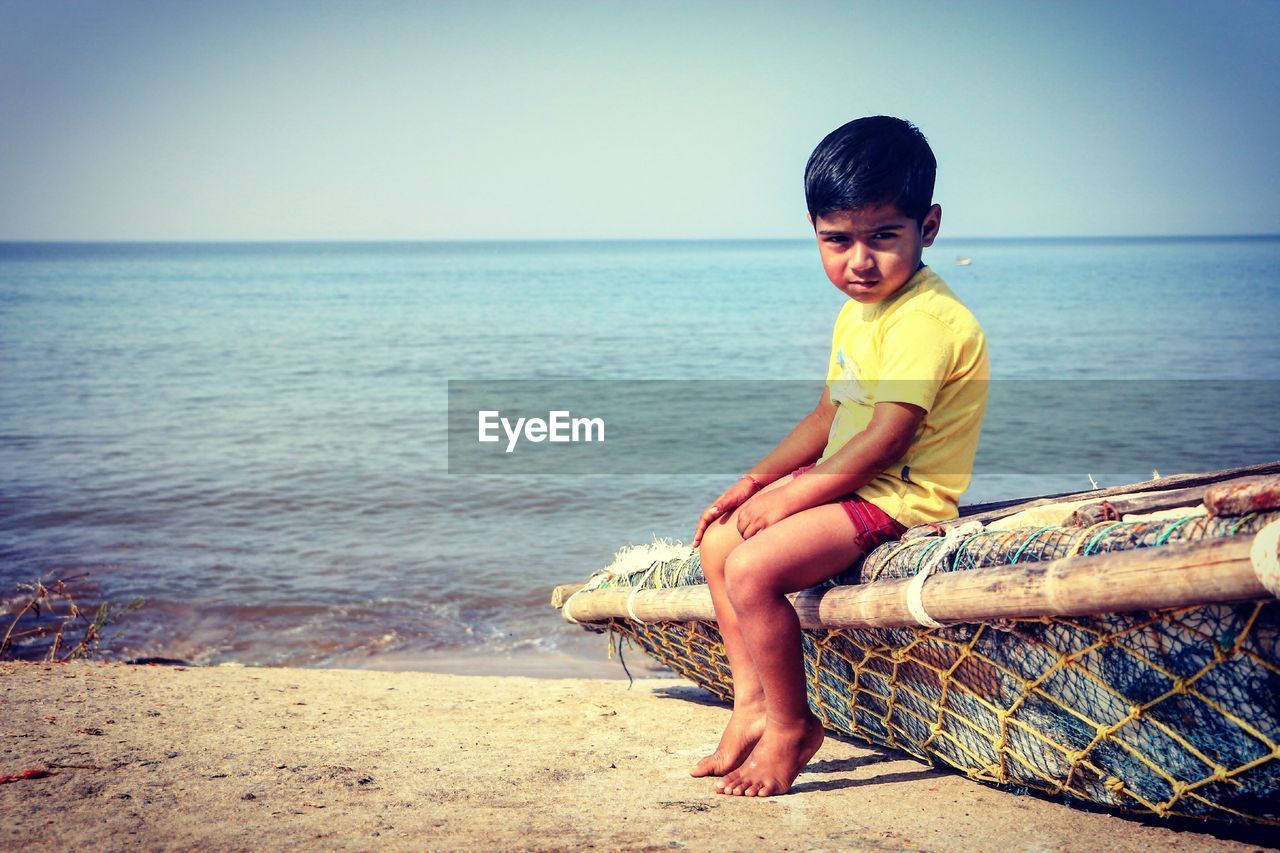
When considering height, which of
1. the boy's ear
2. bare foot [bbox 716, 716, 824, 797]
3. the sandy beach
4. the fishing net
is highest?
the boy's ear

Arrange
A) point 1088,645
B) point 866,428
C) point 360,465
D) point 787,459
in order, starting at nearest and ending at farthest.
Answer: point 1088,645
point 866,428
point 787,459
point 360,465

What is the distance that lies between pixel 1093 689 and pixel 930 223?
3.76ft

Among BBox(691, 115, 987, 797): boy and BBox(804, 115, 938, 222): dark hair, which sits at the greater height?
BBox(804, 115, 938, 222): dark hair

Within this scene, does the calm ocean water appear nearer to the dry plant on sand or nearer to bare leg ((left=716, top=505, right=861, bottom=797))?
the dry plant on sand

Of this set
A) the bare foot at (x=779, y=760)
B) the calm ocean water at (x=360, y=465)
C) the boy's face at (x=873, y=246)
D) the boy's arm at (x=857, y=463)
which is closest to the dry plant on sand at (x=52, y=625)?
the calm ocean water at (x=360, y=465)

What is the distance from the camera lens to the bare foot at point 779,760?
8.32 feet

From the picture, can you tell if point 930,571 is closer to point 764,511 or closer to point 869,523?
point 869,523

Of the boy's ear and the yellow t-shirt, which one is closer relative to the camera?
the yellow t-shirt

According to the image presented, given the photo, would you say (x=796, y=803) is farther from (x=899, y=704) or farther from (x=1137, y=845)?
(x=1137, y=845)

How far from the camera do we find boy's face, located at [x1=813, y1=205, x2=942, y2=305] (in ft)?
8.20

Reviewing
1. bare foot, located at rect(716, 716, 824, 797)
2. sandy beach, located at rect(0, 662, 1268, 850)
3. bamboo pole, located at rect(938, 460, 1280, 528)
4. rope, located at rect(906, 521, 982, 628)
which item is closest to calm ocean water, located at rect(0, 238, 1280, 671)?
sandy beach, located at rect(0, 662, 1268, 850)

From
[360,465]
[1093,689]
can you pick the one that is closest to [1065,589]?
[1093,689]

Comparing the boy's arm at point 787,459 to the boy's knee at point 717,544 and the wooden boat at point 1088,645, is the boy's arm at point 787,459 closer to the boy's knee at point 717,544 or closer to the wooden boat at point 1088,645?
the boy's knee at point 717,544

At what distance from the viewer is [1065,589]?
202 cm
